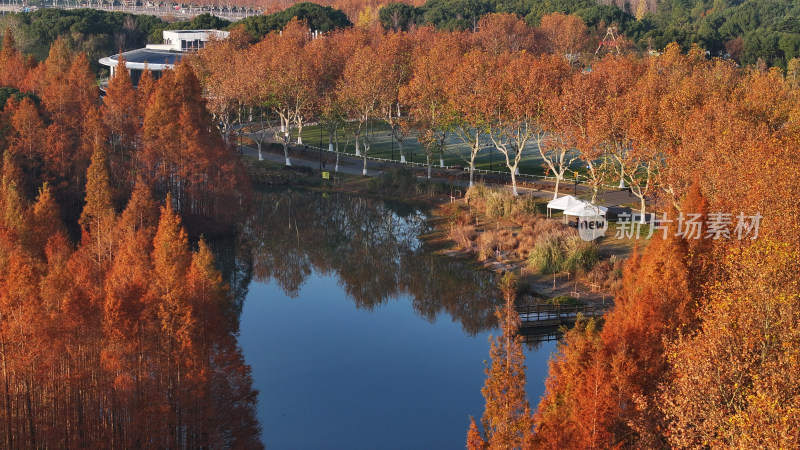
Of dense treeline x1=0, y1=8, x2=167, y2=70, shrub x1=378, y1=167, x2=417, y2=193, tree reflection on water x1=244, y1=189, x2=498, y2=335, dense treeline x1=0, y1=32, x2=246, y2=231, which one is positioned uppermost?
dense treeline x1=0, y1=8, x2=167, y2=70

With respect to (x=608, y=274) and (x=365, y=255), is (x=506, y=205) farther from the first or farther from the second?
(x=608, y=274)

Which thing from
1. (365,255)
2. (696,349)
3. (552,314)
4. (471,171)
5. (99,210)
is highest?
(696,349)

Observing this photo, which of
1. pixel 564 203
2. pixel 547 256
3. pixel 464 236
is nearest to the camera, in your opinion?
pixel 547 256

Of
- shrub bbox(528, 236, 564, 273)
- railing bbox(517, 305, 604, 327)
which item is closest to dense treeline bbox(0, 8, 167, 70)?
shrub bbox(528, 236, 564, 273)

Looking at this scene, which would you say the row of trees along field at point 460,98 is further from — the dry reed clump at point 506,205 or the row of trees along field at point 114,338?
the row of trees along field at point 114,338

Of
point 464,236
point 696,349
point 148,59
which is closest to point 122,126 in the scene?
point 464,236

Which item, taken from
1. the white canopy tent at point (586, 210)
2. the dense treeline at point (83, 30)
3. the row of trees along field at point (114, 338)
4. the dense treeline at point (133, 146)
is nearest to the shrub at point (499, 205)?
the white canopy tent at point (586, 210)

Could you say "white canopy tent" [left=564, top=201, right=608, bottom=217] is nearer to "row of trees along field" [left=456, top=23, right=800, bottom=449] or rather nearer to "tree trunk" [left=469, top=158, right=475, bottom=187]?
"row of trees along field" [left=456, top=23, right=800, bottom=449]
